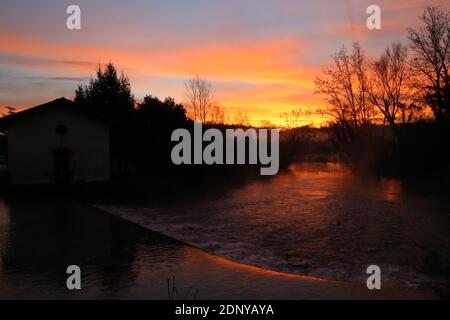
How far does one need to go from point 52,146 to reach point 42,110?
2.40 metres

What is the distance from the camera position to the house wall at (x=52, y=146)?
25047mm

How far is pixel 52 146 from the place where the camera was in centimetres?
2586

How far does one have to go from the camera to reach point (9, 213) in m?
16.0

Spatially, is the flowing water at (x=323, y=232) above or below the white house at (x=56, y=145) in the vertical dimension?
below

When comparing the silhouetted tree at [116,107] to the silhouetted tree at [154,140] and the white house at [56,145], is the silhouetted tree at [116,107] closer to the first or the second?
the silhouetted tree at [154,140]

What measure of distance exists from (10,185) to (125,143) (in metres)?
10.7

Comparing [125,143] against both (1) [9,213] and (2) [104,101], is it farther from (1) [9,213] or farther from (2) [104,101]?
(1) [9,213]

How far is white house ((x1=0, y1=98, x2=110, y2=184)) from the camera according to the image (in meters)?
25.0

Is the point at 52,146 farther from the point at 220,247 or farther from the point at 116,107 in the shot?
the point at 220,247

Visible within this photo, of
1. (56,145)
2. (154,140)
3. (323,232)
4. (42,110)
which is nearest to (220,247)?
(323,232)

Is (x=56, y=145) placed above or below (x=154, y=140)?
below


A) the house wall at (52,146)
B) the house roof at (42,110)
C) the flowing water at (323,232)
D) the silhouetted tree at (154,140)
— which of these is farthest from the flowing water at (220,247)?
A: the silhouetted tree at (154,140)

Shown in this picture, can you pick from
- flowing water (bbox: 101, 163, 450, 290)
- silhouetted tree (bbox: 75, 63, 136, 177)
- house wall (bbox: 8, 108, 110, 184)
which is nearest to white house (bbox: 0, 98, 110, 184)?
house wall (bbox: 8, 108, 110, 184)

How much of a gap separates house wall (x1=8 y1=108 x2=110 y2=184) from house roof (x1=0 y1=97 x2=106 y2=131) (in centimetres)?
24
